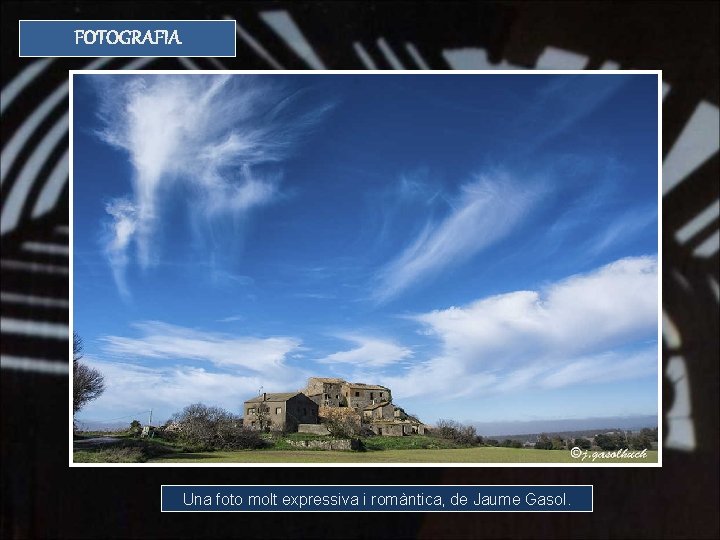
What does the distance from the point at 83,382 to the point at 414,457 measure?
2862 mm

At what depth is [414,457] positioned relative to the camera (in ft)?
17.7

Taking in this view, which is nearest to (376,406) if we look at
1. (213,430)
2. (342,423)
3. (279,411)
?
(342,423)

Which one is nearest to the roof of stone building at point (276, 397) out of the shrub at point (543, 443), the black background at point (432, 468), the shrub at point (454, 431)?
the black background at point (432, 468)

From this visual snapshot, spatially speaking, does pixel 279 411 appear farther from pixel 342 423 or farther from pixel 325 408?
pixel 342 423

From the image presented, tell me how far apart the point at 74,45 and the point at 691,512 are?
6447 millimetres

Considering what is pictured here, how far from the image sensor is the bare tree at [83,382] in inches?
210

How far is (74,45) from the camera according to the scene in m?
5.37

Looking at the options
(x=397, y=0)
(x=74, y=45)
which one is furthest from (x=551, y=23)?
(x=74, y=45)

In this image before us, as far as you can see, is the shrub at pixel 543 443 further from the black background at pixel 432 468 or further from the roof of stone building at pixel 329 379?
the roof of stone building at pixel 329 379

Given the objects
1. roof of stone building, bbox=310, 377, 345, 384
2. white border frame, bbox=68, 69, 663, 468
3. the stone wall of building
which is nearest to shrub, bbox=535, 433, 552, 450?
white border frame, bbox=68, 69, 663, 468

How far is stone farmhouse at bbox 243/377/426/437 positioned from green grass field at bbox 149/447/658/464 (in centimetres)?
22

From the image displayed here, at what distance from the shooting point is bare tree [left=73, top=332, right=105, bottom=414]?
17.5 ft

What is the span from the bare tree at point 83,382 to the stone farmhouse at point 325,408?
4.13 feet

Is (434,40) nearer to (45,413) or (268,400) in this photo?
(268,400)
